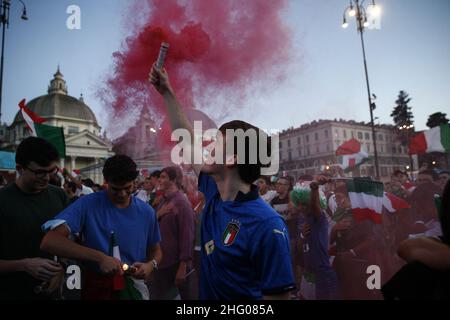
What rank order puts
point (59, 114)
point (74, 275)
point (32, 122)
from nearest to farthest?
point (74, 275) → point (32, 122) → point (59, 114)

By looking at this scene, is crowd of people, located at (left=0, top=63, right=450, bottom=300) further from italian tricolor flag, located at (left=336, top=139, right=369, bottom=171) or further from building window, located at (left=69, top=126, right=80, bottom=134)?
building window, located at (left=69, top=126, right=80, bottom=134)

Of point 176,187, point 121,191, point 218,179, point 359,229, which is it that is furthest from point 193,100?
point 359,229

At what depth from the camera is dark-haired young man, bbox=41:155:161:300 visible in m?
2.27

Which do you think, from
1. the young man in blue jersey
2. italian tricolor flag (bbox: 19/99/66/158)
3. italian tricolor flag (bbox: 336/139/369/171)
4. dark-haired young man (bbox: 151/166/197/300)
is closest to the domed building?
italian tricolor flag (bbox: 336/139/369/171)

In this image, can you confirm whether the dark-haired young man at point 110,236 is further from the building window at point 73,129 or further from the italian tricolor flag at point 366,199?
the building window at point 73,129

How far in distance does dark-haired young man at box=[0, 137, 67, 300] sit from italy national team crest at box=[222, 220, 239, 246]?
153cm

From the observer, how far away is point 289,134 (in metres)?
101

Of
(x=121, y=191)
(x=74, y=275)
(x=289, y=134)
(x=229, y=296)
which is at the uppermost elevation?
(x=289, y=134)

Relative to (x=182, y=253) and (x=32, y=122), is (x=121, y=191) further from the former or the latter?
(x=32, y=122)

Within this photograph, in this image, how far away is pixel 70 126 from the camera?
240 ft

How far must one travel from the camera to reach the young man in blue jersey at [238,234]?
1.68m

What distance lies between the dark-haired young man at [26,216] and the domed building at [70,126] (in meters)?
61.0

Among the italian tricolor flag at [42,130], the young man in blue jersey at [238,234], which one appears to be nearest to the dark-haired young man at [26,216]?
the young man in blue jersey at [238,234]
